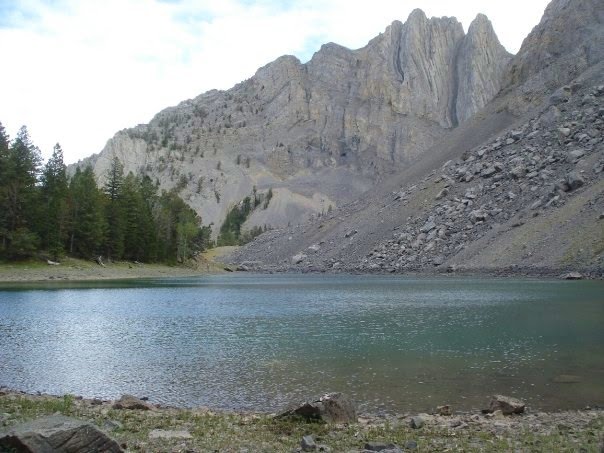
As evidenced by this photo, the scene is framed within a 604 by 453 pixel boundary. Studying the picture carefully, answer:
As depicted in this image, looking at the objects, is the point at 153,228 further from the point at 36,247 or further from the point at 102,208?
the point at 36,247

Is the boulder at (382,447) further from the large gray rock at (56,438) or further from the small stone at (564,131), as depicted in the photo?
the small stone at (564,131)

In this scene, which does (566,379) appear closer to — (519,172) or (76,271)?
(76,271)

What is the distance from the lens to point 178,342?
3178 centimetres

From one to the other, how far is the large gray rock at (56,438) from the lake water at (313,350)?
859cm

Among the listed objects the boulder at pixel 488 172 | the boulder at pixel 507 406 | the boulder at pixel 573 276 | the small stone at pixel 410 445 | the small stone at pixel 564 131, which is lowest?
the boulder at pixel 507 406

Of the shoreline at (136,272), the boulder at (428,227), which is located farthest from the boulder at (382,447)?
the boulder at (428,227)

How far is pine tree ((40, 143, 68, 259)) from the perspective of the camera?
8569 centimetres

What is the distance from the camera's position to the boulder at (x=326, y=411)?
14766 mm

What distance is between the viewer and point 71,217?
9156 centimetres

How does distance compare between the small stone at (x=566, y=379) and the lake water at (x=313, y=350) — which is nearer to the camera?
the lake water at (x=313, y=350)

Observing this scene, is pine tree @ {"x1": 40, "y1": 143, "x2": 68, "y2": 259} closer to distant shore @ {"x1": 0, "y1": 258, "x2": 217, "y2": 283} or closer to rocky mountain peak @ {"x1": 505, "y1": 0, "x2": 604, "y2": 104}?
distant shore @ {"x1": 0, "y1": 258, "x2": 217, "y2": 283}

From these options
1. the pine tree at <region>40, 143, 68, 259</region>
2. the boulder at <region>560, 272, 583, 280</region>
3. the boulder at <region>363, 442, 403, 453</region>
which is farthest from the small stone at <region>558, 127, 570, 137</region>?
the boulder at <region>363, 442, 403, 453</region>

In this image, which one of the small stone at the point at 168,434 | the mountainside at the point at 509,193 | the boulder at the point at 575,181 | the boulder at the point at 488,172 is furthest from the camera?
the boulder at the point at 488,172

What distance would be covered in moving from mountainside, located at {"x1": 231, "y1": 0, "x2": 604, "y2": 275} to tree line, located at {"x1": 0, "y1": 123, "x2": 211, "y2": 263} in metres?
35.1
